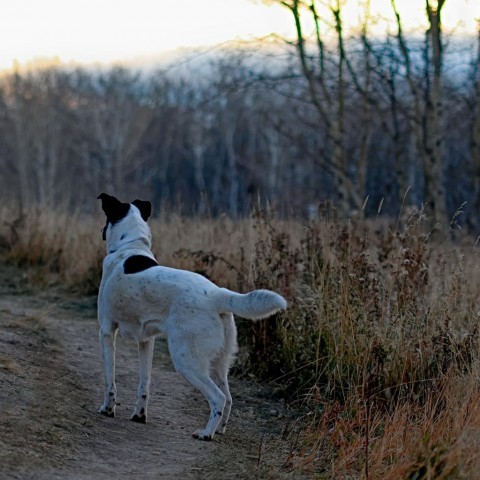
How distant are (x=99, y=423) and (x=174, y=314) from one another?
3.10 ft

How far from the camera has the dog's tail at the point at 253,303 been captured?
4.98 metres

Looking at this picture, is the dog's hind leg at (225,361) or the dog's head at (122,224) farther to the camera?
the dog's head at (122,224)

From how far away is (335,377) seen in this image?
21.0ft

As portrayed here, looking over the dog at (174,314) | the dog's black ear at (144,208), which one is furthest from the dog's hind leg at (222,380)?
the dog's black ear at (144,208)

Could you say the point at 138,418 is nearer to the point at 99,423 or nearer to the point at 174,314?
the point at 99,423

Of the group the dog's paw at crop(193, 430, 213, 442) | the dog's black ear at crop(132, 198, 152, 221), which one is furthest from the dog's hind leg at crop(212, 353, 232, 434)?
the dog's black ear at crop(132, 198, 152, 221)

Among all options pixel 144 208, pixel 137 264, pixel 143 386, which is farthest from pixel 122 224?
pixel 143 386

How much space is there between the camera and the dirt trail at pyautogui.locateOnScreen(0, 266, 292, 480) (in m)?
4.67

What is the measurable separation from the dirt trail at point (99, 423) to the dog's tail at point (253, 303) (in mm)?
842

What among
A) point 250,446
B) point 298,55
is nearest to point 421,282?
point 250,446

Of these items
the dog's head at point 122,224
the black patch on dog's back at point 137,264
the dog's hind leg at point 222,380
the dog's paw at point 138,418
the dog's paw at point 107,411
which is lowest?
the dog's paw at point 138,418

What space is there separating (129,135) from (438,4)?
51.3m

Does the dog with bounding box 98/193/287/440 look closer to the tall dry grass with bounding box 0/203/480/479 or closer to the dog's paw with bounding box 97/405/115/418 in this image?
the dog's paw with bounding box 97/405/115/418

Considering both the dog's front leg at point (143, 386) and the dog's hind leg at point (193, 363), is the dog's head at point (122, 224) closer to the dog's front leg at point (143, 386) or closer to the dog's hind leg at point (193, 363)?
the dog's front leg at point (143, 386)
